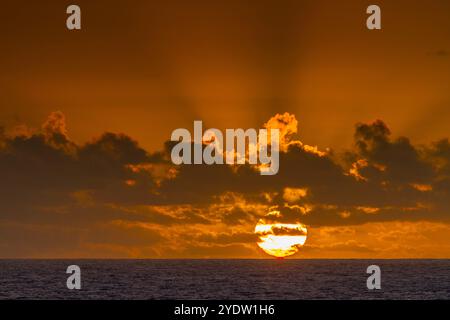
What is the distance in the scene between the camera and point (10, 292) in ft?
348

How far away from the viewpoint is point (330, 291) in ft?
362
